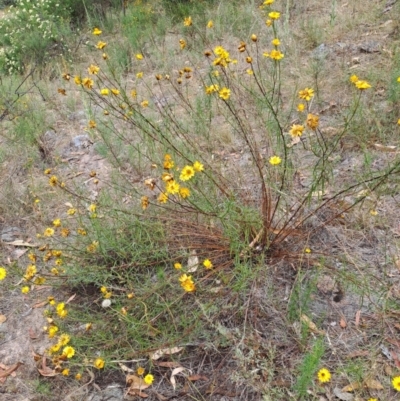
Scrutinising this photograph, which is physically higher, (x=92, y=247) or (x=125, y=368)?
(x=92, y=247)

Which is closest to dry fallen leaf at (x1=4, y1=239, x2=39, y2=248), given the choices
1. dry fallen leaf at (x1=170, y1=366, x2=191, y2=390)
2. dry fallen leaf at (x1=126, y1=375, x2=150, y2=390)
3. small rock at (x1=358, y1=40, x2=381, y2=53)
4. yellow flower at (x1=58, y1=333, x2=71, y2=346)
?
yellow flower at (x1=58, y1=333, x2=71, y2=346)

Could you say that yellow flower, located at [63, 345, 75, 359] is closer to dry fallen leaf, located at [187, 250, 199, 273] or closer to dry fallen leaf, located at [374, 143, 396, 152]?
dry fallen leaf, located at [187, 250, 199, 273]

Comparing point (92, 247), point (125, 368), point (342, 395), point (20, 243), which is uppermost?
point (92, 247)

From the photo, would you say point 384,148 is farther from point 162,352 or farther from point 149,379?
point 149,379

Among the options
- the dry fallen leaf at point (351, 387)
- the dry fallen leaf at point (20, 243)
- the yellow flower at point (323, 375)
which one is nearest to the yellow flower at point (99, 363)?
the yellow flower at point (323, 375)

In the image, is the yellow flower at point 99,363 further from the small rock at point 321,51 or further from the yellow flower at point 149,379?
the small rock at point 321,51

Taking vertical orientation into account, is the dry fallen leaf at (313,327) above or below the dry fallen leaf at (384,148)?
below

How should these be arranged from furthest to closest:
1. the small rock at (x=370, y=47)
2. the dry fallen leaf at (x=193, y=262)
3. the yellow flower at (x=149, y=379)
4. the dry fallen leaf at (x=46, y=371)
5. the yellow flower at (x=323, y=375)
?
1. the small rock at (x=370, y=47)
2. the dry fallen leaf at (x=193, y=262)
3. the dry fallen leaf at (x=46, y=371)
4. the yellow flower at (x=149, y=379)
5. the yellow flower at (x=323, y=375)

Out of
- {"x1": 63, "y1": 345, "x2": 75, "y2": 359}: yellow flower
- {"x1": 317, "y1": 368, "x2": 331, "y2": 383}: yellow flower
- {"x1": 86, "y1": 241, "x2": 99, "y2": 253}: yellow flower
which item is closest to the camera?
{"x1": 317, "y1": 368, "x2": 331, "y2": 383}: yellow flower

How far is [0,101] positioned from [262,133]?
2774 mm

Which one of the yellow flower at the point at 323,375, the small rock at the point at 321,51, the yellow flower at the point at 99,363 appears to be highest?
the small rock at the point at 321,51

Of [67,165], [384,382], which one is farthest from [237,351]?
[67,165]

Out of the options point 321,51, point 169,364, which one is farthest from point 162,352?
point 321,51

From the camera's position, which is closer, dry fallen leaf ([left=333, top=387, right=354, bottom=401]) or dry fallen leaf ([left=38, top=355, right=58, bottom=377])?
dry fallen leaf ([left=333, top=387, right=354, bottom=401])
